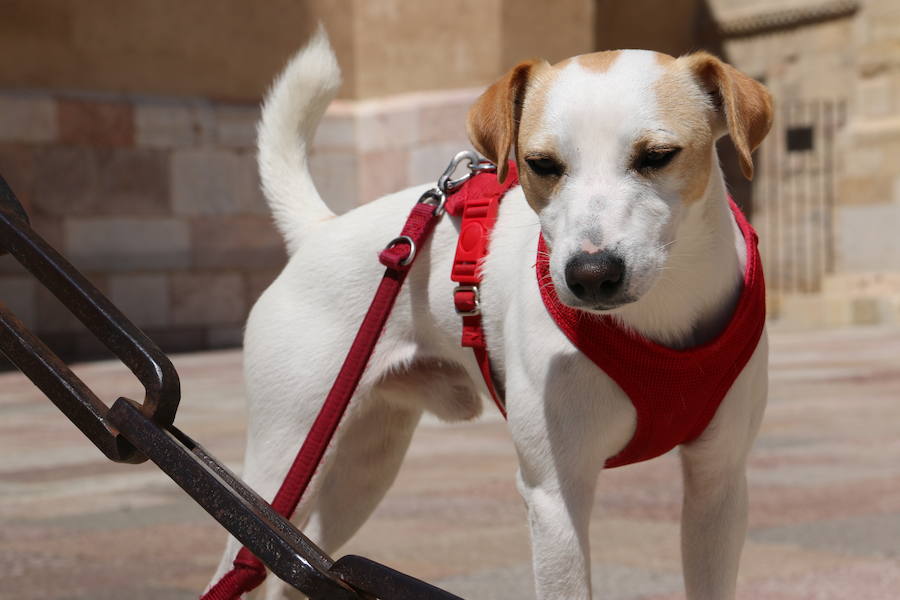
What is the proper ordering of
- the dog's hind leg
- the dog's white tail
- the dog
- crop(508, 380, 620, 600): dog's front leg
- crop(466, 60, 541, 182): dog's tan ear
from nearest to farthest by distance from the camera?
the dog, crop(508, 380, 620, 600): dog's front leg, crop(466, 60, 541, 182): dog's tan ear, the dog's hind leg, the dog's white tail

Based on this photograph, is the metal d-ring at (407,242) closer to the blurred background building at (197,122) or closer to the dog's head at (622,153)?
the dog's head at (622,153)

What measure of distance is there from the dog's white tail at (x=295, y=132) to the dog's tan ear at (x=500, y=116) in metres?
0.92

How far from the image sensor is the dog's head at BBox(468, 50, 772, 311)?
2215 mm

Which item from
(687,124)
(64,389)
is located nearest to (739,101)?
(687,124)

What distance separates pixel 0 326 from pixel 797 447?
4.41 meters

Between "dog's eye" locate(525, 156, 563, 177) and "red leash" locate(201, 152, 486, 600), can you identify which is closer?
"dog's eye" locate(525, 156, 563, 177)

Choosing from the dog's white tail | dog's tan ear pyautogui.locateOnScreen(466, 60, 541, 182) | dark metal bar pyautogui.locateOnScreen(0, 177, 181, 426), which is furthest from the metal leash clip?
dark metal bar pyautogui.locateOnScreen(0, 177, 181, 426)

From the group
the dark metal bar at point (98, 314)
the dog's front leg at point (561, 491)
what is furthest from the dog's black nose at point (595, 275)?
the dark metal bar at point (98, 314)

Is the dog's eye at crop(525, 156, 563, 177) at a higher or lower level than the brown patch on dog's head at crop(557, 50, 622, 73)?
lower

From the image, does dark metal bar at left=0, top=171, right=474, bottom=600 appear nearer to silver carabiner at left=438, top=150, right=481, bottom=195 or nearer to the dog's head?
the dog's head

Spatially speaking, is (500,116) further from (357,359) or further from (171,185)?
(171,185)

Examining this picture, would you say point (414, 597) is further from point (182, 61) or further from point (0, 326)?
point (182, 61)

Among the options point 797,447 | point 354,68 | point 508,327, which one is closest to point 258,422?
point 508,327

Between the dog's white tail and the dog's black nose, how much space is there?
4.43ft
